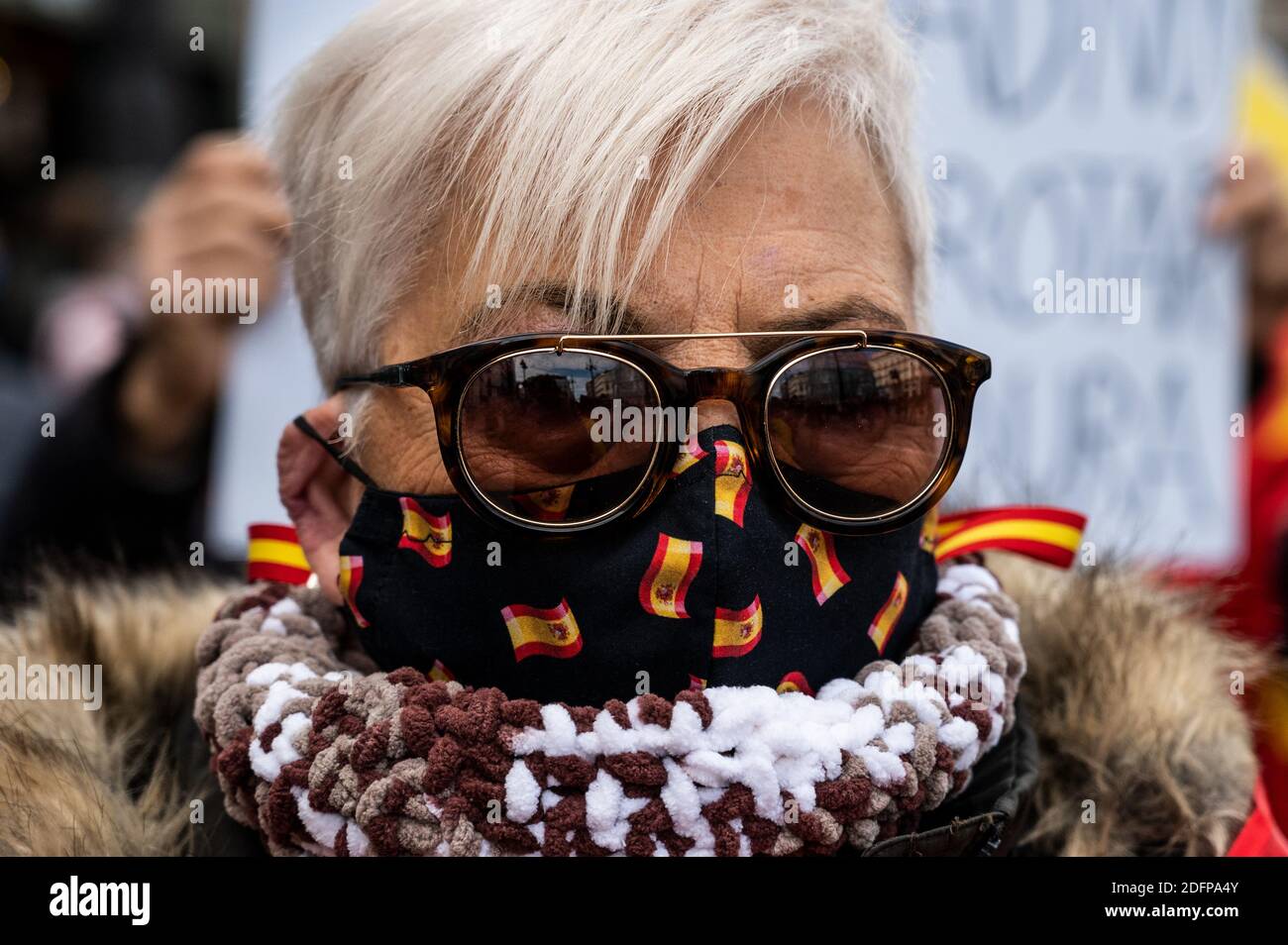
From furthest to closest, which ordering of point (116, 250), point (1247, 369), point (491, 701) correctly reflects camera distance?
point (116, 250) → point (1247, 369) → point (491, 701)

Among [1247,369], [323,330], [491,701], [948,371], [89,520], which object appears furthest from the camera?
[1247,369]

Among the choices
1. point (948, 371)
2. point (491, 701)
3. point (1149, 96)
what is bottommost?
point (491, 701)

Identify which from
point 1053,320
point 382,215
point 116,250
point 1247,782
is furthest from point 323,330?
point 116,250

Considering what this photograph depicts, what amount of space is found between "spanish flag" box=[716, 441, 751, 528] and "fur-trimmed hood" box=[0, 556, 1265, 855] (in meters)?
0.71

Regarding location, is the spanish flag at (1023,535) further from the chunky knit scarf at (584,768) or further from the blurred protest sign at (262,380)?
the blurred protest sign at (262,380)

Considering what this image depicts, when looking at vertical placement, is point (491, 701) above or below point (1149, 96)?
below

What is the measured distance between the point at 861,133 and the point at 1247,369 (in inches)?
97.9

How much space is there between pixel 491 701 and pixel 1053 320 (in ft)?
6.86

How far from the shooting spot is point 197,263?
2316 mm

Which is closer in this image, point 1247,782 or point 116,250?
point 1247,782

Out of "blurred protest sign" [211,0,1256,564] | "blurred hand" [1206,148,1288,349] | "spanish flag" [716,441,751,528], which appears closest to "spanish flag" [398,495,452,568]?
"spanish flag" [716,441,751,528]

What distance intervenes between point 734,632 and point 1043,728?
0.68 meters
